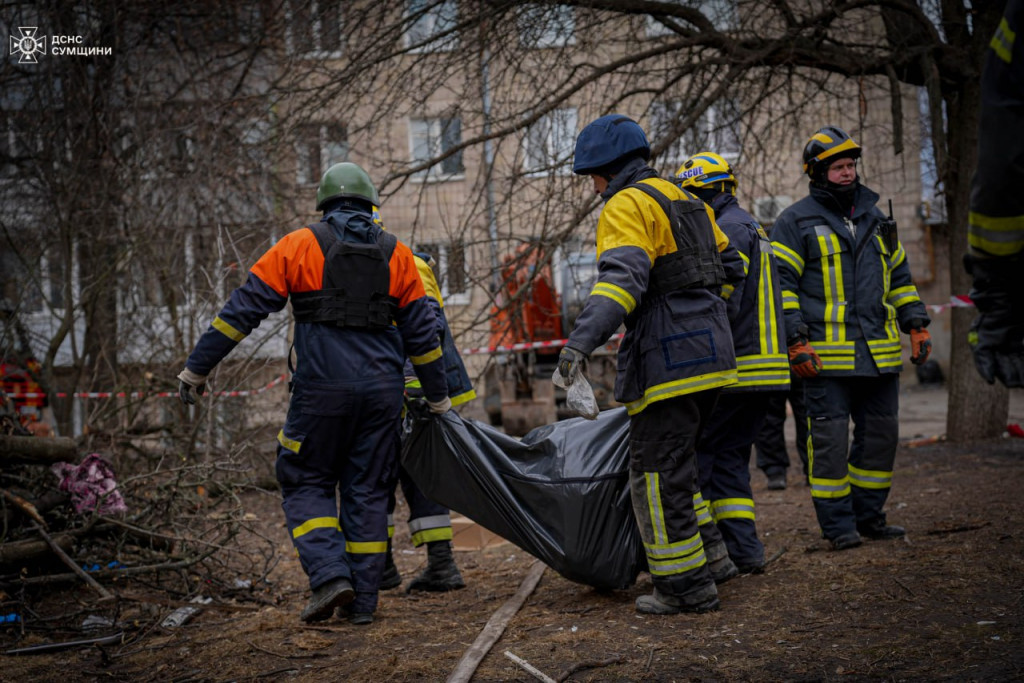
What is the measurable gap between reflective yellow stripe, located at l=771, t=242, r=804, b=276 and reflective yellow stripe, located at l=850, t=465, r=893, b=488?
1.03 meters

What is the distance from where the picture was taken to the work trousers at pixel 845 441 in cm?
474

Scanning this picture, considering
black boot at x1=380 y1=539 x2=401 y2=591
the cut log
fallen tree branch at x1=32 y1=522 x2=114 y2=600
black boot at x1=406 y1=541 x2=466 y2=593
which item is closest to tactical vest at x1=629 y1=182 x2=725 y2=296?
black boot at x1=406 y1=541 x2=466 y2=593

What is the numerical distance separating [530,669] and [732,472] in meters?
1.66

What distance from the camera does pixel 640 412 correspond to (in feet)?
12.8

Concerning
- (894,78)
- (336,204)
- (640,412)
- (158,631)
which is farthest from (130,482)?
(894,78)

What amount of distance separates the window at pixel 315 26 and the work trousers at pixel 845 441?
180 inches

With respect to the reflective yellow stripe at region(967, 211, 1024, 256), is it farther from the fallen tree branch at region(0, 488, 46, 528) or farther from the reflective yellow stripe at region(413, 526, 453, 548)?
the fallen tree branch at region(0, 488, 46, 528)

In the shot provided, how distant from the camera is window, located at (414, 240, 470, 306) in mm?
7379

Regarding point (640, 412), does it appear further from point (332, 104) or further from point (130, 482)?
point (332, 104)

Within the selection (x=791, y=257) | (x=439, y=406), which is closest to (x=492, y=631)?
(x=439, y=406)

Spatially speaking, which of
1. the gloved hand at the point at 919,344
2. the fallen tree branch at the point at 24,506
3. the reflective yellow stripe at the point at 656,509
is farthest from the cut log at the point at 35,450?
the gloved hand at the point at 919,344

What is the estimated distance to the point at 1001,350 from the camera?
7.88ft

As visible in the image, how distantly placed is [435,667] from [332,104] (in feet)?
17.6

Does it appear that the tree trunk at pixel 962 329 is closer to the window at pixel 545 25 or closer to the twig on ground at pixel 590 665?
the window at pixel 545 25
